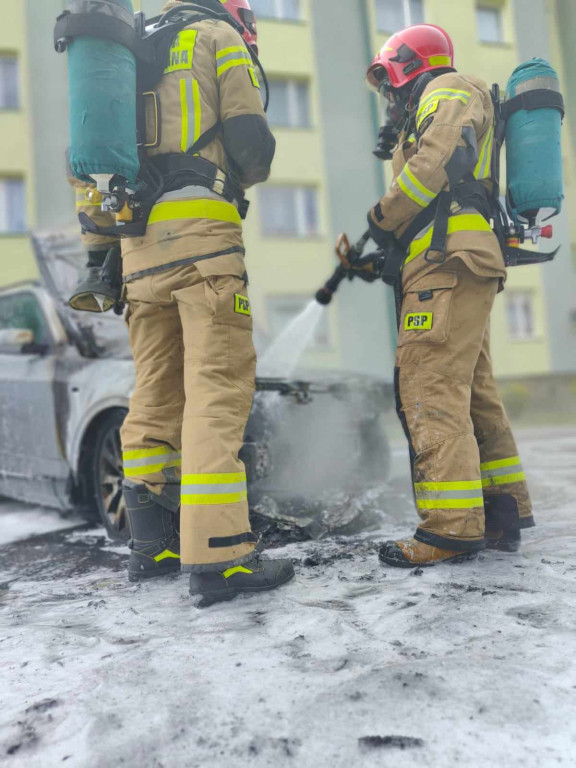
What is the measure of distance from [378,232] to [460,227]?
306 mm

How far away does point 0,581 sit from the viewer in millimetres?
2574

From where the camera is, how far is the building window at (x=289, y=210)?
11.4 metres

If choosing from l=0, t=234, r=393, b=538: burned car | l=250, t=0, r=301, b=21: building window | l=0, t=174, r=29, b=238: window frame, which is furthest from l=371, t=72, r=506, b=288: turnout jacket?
l=250, t=0, r=301, b=21: building window

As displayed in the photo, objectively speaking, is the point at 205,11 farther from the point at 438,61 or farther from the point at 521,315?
the point at 521,315

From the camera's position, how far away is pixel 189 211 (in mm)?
2180

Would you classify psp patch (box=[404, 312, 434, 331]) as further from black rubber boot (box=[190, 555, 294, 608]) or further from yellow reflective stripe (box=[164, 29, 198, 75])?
yellow reflective stripe (box=[164, 29, 198, 75])

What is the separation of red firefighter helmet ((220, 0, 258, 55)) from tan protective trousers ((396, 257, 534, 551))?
1.16m

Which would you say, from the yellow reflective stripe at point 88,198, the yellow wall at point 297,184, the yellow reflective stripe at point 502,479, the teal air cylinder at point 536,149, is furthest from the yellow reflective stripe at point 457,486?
the yellow wall at point 297,184

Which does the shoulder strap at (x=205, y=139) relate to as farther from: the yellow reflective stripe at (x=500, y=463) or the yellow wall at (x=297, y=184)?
the yellow wall at (x=297, y=184)

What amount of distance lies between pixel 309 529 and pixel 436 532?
73 centimetres

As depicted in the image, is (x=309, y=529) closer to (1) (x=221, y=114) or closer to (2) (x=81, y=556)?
(2) (x=81, y=556)

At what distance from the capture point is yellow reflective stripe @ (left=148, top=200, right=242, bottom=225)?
218 centimetres

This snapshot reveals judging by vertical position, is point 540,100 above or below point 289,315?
below

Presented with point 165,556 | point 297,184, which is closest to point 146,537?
point 165,556
